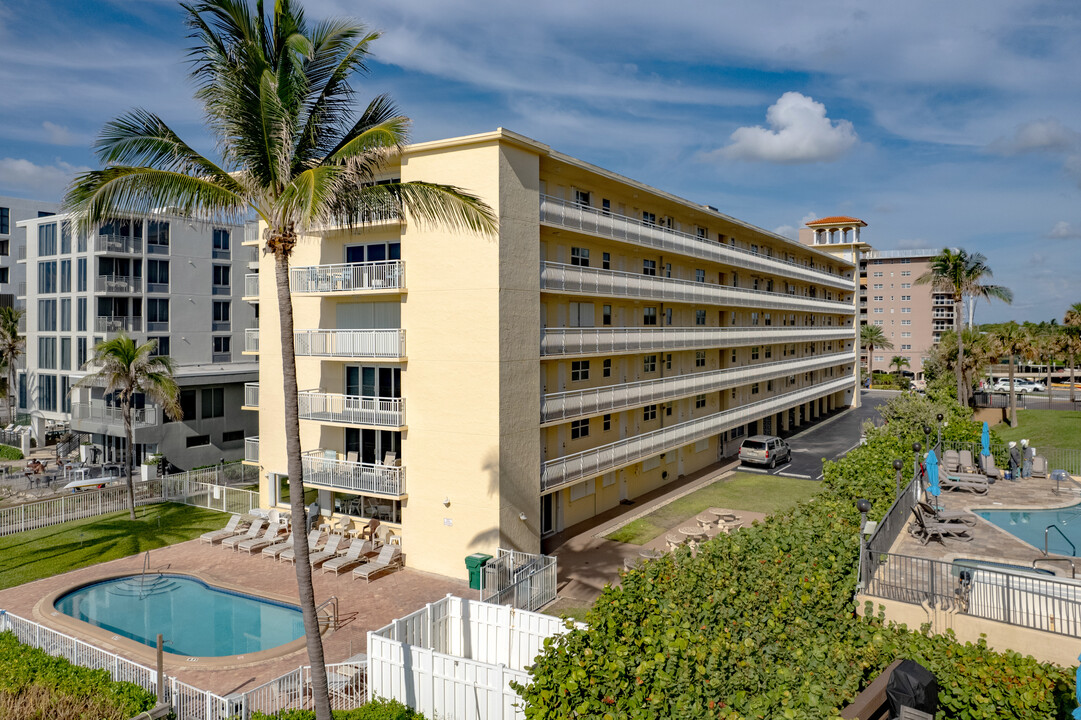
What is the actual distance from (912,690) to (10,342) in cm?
5949

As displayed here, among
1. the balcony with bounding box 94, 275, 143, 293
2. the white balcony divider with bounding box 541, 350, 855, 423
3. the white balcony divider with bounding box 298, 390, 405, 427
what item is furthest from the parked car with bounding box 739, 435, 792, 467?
the balcony with bounding box 94, 275, 143, 293

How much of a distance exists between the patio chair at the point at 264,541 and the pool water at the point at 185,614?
8.26ft

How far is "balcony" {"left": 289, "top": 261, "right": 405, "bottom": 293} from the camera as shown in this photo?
22.3m

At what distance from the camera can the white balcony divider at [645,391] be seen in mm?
23875

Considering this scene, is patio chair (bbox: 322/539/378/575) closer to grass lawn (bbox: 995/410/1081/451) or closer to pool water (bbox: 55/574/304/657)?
pool water (bbox: 55/574/304/657)

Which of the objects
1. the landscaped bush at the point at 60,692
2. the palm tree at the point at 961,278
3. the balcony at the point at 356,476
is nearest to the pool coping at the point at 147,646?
the landscaped bush at the point at 60,692

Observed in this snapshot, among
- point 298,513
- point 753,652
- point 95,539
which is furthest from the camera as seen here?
point 95,539

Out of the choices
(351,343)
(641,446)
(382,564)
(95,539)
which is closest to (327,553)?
(382,564)

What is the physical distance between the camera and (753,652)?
394 inches

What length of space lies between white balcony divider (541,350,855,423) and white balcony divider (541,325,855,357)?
60.0 inches

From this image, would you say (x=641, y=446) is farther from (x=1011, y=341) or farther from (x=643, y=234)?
(x=1011, y=341)

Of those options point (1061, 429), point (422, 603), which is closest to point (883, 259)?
point (1061, 429)

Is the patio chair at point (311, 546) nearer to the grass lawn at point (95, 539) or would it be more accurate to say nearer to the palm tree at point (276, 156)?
the grass lawn at point (95, 539)

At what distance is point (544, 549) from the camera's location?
23.9 m
